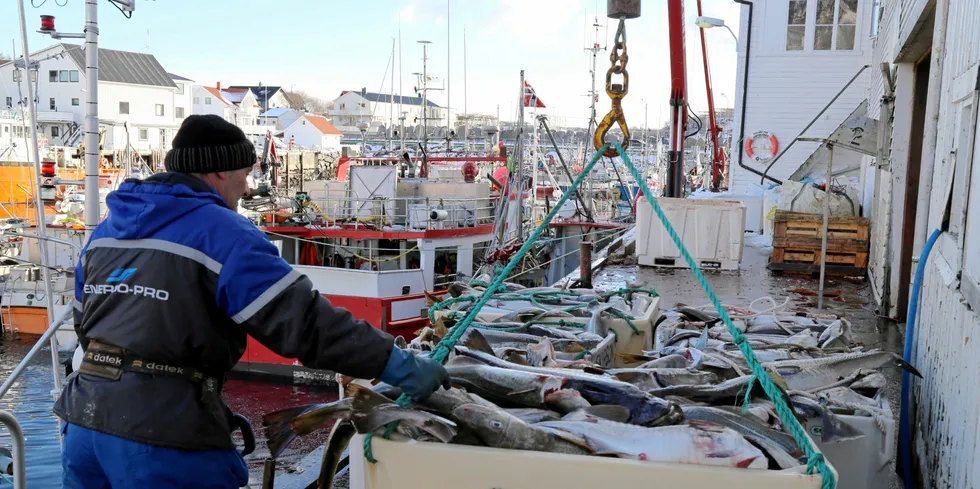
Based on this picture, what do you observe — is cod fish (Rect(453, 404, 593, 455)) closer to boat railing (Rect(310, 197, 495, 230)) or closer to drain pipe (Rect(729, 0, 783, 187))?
boat railing (Rect(310, 197, 495, 230))

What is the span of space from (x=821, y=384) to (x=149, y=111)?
163ft

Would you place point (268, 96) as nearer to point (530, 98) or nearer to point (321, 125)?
point (321, 125)

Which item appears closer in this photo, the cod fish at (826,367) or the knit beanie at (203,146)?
the knit beanie at (203,146)

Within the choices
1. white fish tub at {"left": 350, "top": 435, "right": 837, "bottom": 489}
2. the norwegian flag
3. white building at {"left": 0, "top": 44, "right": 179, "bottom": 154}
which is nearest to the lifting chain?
white fish tub at {"left": 350, "top": 435, "right": 837, "bottom": 489}

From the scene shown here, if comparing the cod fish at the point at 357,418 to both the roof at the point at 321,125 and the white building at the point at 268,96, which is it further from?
the white building at the point at 268,96

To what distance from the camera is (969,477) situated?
2836mm

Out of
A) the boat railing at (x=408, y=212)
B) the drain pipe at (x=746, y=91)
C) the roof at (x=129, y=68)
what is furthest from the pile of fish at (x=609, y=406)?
the roof at (x=129, y=68)

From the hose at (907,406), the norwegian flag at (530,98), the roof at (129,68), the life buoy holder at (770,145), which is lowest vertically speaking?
the hose at (907,406)

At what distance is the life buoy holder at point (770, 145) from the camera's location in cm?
→ 1902

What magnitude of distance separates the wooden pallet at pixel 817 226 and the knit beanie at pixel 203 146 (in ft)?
30.3

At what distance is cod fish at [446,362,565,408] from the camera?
2.87 meters

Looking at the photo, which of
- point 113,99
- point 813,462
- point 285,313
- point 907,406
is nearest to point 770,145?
point 907,406

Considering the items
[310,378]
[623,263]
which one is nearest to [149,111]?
[310,378]

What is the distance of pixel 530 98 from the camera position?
62.5 feet
